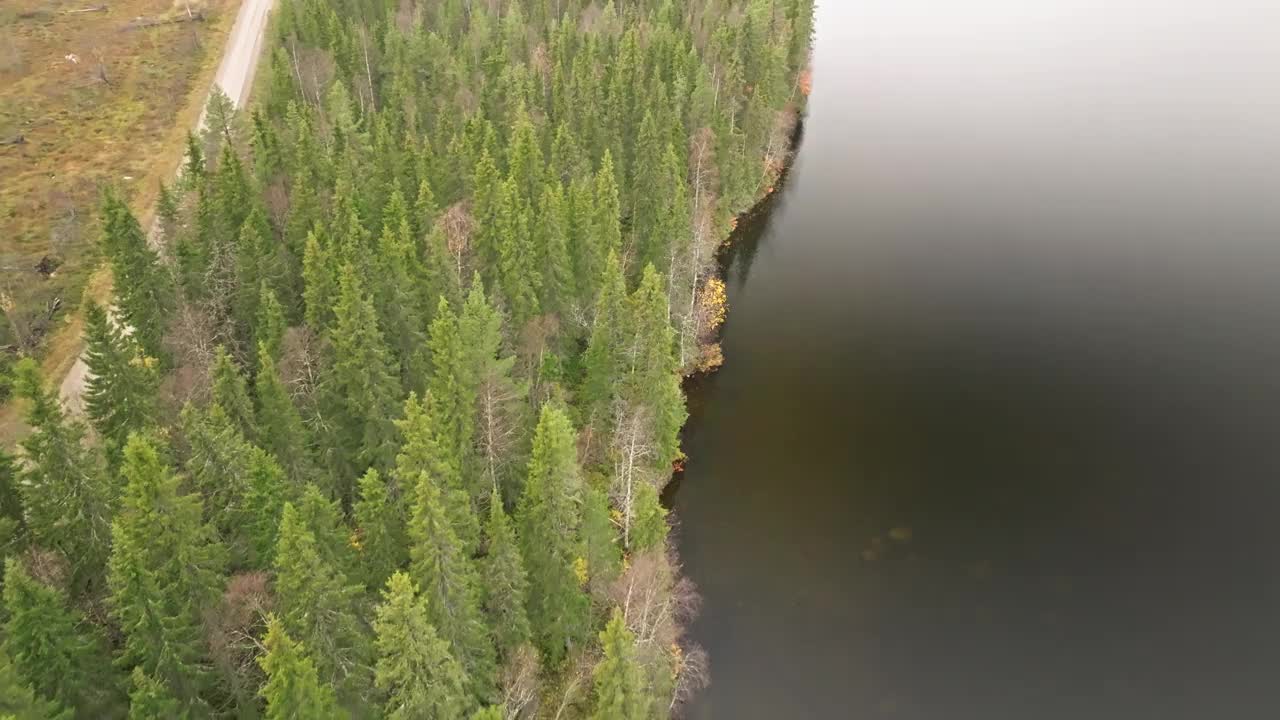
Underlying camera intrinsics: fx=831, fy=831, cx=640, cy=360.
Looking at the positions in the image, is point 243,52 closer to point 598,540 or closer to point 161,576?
point 161,576

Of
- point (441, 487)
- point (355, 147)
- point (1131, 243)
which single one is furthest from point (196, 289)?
point (1131, 243)

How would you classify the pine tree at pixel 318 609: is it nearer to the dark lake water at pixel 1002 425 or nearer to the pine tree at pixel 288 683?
the pine tree at pixel 288 683

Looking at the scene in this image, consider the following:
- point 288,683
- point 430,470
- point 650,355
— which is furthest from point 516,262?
point 288,683

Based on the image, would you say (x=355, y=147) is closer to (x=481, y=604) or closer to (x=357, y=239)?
(x=357, y=239)

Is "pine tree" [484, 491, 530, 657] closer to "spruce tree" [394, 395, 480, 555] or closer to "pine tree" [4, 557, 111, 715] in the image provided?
"spruce tree" [394, 395, 480, 555]

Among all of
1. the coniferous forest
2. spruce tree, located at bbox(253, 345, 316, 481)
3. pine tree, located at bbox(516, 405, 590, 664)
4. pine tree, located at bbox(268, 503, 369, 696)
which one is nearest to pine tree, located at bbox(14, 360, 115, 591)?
the coniferous forest
